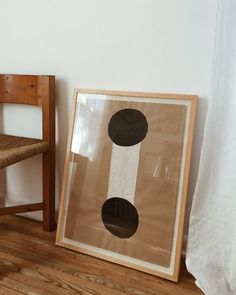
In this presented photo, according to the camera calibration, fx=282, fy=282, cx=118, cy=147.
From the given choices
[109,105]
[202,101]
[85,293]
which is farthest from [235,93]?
[85,293]

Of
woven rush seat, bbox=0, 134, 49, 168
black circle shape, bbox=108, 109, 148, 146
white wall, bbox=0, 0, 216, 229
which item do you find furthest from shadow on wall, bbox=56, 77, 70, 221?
black circle shape, bbox=108, 109, 148, 146

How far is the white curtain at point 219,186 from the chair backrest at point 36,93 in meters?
0.65

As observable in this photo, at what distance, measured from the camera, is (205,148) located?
935 millimetres

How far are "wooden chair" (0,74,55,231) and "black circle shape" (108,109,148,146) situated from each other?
286 mm

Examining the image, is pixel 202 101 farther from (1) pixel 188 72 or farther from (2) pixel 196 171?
(2) pixel 196 171

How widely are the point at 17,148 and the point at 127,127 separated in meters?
0.44

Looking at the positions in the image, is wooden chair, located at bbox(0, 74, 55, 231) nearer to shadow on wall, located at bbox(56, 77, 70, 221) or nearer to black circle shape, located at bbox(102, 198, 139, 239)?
shadow on wall, located at bbox(56, 77, 70, 221)

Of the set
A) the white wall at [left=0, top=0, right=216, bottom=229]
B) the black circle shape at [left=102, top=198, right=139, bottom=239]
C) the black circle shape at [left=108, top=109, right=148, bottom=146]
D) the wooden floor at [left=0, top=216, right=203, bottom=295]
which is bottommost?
the wooden floor at [left=0, top=216, right=203, bottom=295]

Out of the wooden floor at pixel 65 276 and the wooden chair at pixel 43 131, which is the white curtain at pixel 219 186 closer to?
the wooden floor at pixel 65 276

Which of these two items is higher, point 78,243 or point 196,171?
point 196,171

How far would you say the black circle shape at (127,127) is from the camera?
108 cm

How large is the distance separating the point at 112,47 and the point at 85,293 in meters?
0.91

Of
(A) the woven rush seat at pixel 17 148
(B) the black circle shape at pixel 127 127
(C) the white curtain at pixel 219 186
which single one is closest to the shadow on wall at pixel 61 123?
(A) the woven rush seat at pixel 17 148

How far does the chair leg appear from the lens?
1.25 metres
